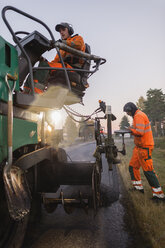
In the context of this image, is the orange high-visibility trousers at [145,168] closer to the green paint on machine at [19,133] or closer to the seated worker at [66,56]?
the seated worker at [66,56]

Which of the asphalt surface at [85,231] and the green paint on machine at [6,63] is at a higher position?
the green paint on machine at [6,63]

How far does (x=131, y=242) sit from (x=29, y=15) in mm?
3211

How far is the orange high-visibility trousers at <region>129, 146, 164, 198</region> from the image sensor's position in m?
3.91

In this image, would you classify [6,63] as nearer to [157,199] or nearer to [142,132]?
[142,132]

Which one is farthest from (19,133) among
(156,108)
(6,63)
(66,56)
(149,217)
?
(156,108)

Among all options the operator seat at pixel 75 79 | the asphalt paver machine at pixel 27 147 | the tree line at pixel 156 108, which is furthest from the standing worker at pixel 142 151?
the tree line at pixel 156 108

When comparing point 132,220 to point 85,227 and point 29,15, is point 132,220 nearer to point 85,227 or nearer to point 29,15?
point 85,227

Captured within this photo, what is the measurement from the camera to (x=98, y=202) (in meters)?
2.27

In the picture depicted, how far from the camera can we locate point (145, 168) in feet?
13.8

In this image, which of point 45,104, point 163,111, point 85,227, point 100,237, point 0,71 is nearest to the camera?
point 0,71

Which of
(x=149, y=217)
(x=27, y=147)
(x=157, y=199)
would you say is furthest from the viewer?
(x=157, y=199)

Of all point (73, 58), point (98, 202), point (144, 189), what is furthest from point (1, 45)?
point (144, 189)

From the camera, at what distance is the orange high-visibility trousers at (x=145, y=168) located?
391cm

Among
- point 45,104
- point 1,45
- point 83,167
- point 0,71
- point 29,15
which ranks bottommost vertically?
point 83,167
